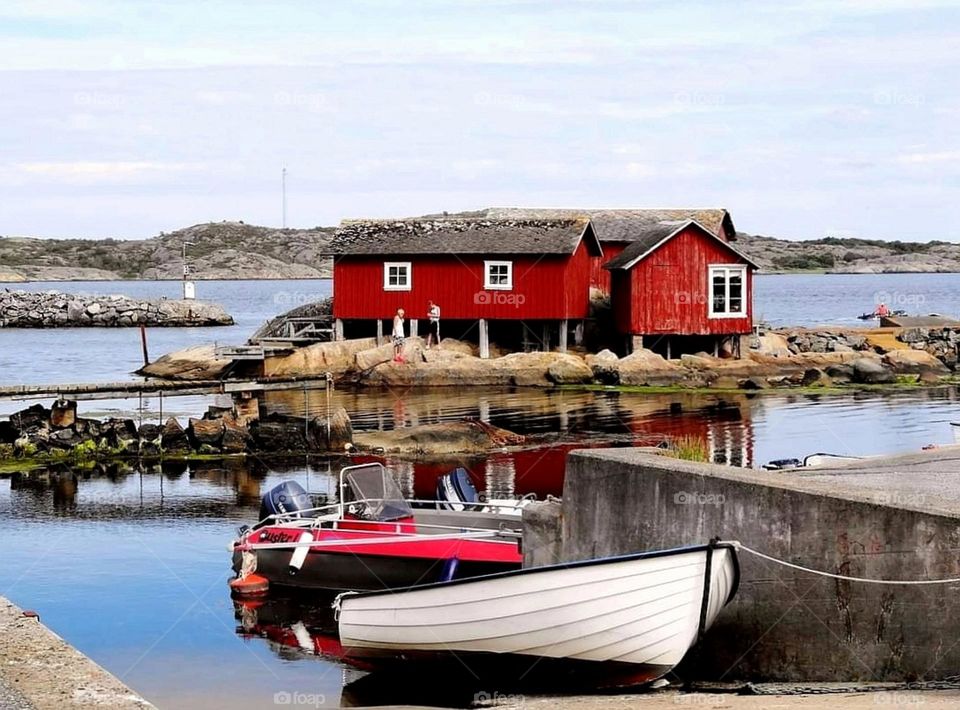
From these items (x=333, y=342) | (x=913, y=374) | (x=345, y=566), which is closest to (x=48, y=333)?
(x=333, y=342)

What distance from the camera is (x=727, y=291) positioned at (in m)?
48.5

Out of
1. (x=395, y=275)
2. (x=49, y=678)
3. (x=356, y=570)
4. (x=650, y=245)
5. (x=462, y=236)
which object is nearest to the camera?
(x=49, y=678)

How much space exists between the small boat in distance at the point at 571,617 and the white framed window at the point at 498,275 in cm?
3655

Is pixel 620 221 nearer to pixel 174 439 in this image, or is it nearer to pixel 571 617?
pixel 174 439

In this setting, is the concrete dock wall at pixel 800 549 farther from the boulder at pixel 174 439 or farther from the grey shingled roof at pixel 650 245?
the grey shingled roof at pixel 650 245

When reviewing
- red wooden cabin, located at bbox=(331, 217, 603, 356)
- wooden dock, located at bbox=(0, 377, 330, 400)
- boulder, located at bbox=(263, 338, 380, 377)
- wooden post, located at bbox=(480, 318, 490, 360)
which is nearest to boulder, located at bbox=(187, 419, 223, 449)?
wooden dock, located at bbox=(0, 377, 330, 400)

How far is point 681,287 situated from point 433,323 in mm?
9352

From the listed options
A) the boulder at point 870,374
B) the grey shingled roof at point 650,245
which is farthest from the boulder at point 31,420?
the boulder at point 870,374

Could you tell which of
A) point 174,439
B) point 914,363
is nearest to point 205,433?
point 174,439

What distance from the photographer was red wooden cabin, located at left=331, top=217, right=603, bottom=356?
48562 mm

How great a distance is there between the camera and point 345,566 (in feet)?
55.3

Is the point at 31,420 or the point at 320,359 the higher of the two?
the point at 320,359

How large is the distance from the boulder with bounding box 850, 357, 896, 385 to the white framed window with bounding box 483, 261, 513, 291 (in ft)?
41.2

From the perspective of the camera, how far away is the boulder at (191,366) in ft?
164
